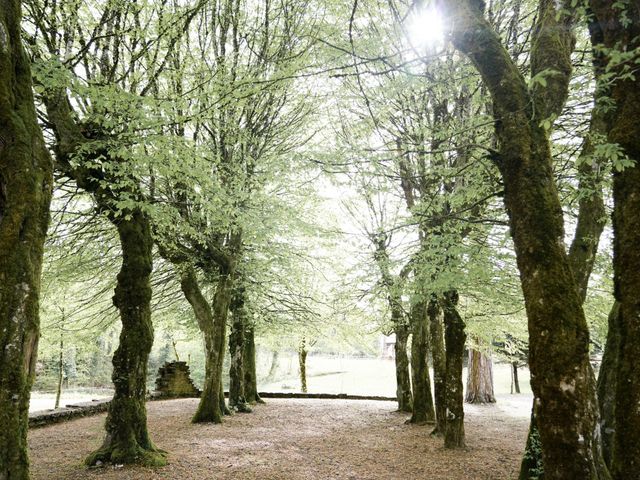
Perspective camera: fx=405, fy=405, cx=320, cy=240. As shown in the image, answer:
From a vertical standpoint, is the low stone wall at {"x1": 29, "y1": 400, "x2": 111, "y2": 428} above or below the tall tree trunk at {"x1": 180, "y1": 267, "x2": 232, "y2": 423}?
below

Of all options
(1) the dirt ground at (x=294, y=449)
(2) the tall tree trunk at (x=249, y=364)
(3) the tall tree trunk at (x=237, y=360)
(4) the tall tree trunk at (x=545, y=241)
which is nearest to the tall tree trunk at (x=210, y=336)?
(1) the dirt ground at (x=294, y=449)

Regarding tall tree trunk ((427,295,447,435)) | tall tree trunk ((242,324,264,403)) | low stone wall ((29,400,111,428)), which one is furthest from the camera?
tall tree trunk ((242,324,264,403))

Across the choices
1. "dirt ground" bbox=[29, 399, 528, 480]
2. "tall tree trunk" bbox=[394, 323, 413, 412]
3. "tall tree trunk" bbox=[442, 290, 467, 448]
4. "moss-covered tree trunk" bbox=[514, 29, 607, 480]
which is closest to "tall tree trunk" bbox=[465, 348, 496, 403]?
"dirt ground" bbox=[29, 399, 528, 480]

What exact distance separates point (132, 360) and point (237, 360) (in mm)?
7206

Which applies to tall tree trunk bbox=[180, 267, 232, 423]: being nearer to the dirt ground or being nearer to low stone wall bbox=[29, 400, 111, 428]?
the dirt ground

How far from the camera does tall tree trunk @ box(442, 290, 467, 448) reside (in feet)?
27.9

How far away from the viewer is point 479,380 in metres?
19.1

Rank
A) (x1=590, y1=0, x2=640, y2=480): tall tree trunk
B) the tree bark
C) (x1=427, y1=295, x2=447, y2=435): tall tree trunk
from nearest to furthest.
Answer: (x1=590, y1=0, x2=640, y2=480): tall tree trunk → the tree bark → (x1=427, y1=295, x2=447, y2=435): tall tree trunk

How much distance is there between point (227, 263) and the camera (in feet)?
40.3

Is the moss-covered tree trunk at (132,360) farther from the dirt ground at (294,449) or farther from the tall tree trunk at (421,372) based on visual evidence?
the tall tree trunk at (421,372)

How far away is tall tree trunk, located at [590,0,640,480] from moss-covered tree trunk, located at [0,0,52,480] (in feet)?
16.3

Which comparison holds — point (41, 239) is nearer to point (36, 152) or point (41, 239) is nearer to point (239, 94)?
point (36, 152)

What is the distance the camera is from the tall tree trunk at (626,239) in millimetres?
2875

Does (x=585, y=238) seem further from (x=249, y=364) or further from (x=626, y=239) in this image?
(x=249, y=364)
